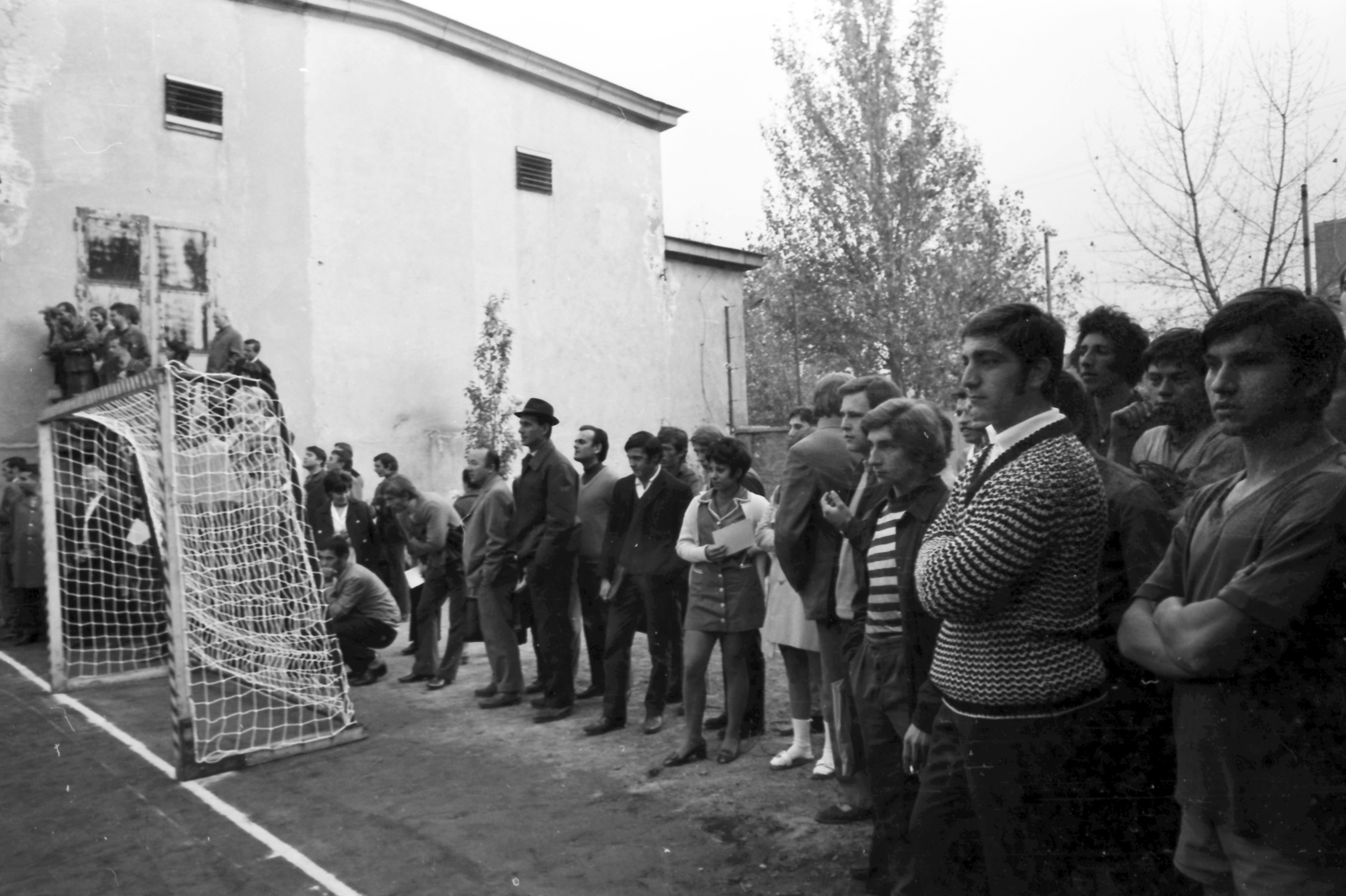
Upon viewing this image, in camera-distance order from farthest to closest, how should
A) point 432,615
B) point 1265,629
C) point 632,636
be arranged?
1. point 432,615
2. point 632,636
3. point 1265,629

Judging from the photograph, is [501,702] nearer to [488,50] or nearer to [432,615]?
[432,615]

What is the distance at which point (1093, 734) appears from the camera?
8.54 feet

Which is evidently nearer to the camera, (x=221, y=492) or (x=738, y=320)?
(x=221, y=492)

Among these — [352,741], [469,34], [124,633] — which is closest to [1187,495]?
[352,741]

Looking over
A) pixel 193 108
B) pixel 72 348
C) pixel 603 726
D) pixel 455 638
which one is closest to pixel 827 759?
pixel 603 726

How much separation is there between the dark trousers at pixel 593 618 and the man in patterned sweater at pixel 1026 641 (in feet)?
18.0

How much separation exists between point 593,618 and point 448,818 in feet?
9.50

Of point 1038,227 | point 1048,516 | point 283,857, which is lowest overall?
point 283,857

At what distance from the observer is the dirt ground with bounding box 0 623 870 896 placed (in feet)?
15.2

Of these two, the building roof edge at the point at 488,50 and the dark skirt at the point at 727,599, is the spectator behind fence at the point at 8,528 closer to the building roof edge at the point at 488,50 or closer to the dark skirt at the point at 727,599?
the building roof edge at the point at 488,50

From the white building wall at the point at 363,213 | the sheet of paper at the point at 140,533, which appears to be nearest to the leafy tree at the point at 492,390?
the white building wall at the point at 363,213

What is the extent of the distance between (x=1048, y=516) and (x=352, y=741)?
18.9ft

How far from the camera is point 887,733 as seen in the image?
155 inches

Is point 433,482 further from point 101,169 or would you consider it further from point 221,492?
point 221,492
